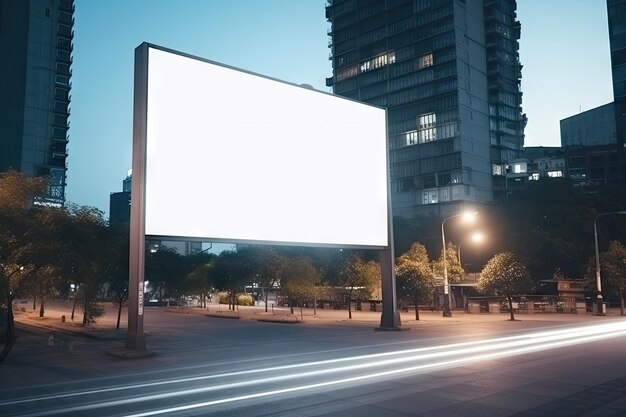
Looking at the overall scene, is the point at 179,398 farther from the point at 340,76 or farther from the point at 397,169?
the point at 340,76

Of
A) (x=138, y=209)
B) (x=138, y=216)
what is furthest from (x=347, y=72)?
(x=138, y=216)

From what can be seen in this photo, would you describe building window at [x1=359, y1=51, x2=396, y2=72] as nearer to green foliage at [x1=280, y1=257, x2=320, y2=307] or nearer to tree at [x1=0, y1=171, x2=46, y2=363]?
green foliage at [x1=280, y1=257, x2=320, y2=307]

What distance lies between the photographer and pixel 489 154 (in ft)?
469

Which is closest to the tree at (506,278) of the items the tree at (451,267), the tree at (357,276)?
the tree at (357,276)

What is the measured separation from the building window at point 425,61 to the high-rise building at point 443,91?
0.25m

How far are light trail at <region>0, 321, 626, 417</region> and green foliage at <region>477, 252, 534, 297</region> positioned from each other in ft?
54.3

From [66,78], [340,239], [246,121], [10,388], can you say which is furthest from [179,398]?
[66,78]

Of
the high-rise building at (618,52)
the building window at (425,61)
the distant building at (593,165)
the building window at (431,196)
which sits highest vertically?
the building window at (425,61)

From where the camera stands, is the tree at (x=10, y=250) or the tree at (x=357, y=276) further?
the tree at (x=357, y=276)

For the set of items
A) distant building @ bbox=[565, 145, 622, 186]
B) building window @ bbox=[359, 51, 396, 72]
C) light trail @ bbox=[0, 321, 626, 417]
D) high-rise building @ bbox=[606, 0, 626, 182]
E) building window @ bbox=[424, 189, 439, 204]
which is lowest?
light trail @ bbox=[0, 321, 626, 417]

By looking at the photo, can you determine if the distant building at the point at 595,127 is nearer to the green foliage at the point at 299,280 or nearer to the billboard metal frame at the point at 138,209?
the green foliage at the point at 299,280

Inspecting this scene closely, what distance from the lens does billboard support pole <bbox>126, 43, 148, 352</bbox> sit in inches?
906

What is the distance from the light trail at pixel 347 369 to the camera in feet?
45.3

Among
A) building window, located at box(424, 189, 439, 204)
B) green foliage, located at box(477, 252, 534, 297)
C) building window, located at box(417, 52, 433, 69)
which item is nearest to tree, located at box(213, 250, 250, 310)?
green foliage, located at box(477, 252, 534, 297)
